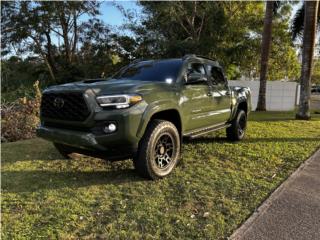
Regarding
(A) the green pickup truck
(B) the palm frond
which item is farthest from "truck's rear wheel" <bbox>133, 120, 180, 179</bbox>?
(B) the palm frond

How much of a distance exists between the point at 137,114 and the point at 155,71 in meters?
1.58

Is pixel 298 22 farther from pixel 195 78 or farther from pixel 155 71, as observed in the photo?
pixel 155 71

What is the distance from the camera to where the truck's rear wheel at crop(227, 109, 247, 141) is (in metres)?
7.26

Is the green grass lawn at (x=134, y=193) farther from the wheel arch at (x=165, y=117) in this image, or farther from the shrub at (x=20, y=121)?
the shrub at (x=20, y=121)

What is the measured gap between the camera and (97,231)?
3240 mm

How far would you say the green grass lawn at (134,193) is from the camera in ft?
10.8

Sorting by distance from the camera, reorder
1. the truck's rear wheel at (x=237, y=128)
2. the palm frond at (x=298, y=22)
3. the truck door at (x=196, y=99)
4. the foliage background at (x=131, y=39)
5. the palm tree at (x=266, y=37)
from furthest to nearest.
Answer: the foliage background at (x=131, y=39) → the palm frond at (x=298, y=22) → the palm tree at (x=266, y=37) → the truck's rear wheel at (x=237, y=128) → the truck door at (x=196, y=99)

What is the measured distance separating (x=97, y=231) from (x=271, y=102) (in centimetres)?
1720

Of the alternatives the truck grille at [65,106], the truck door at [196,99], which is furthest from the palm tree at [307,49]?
the truck grille at [65,106]

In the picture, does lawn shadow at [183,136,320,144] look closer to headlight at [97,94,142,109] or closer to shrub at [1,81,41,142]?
headlight at [97,94,142,109]

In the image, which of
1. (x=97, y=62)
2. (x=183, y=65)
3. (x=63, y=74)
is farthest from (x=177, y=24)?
(x=183, y=65)

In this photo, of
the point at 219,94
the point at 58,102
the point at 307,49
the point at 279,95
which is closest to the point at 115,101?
the point at 58,102

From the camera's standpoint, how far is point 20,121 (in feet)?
26.5

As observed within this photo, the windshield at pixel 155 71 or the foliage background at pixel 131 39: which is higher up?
the foliage background at pixel 131 39
